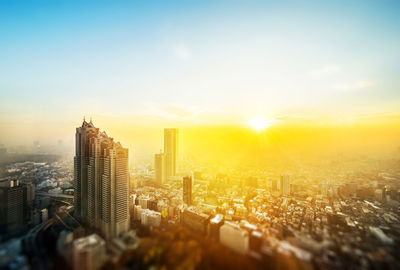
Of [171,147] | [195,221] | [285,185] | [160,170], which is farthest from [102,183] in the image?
[171,147]

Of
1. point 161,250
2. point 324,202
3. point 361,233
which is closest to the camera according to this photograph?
point 161,250

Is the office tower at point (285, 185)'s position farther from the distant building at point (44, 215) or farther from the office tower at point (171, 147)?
the distant building at point (44, 215)

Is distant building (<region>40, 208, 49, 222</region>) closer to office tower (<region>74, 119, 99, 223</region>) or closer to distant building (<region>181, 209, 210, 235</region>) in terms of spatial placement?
office tower (<region>74, 119, 99, 223</region>)

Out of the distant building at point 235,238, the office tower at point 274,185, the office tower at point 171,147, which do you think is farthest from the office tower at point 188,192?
the office tower at point 171,147

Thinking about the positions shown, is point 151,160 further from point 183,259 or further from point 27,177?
point 183,259

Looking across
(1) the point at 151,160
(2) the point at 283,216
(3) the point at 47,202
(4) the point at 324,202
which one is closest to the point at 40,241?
(3) the point at 47,202

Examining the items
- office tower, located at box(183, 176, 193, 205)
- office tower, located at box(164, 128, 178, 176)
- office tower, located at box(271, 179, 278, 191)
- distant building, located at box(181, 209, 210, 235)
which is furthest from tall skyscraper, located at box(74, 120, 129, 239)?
office tower, located at box(164, 128, 178, 176)

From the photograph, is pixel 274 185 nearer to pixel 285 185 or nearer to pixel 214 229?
pixel 285 185
